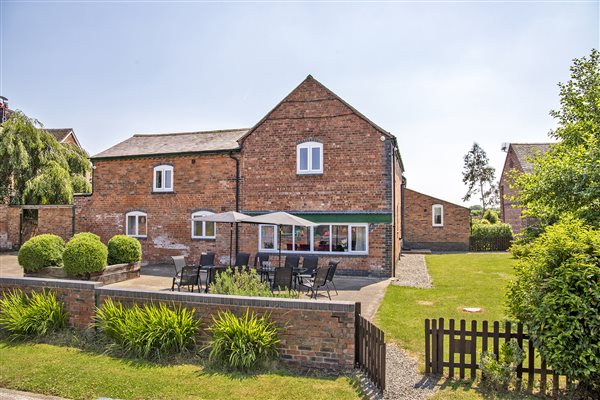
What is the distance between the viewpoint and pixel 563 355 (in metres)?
5.01

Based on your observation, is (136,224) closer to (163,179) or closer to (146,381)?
(163,179)

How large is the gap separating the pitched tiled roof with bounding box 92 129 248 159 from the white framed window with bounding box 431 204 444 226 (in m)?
15.9

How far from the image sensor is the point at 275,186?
1761 cm

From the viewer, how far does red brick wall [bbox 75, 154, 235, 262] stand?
1861 centimetres

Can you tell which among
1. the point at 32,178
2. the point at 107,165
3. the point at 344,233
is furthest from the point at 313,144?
the point at 32,178

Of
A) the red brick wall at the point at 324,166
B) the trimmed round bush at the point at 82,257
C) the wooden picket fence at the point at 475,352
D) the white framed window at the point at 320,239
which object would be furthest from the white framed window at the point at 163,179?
the wooden picket fence at the point at 475,352

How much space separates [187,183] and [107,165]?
4.99m

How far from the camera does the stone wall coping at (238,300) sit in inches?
257

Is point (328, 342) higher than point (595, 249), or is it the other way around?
point (595, 249)

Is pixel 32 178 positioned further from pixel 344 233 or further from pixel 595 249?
pixel 595 249

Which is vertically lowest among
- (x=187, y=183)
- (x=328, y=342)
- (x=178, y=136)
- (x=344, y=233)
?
(x=328, y=342)

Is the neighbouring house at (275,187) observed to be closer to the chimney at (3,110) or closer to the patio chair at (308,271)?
the patio chair at (308,271)

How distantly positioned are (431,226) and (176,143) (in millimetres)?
19086

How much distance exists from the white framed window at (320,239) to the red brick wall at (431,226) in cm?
1441
